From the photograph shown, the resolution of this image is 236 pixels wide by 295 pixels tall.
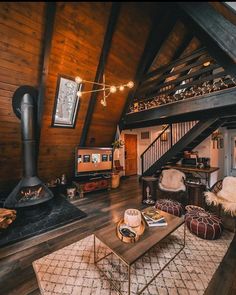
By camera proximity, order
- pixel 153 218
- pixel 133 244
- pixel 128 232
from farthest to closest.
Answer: pixel 153 218 → pixel 128 232 → pixel 133 244

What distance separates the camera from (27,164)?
3277mm

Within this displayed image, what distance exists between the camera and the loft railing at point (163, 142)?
5494 millimetres

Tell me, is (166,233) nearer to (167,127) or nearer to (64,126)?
(64,126)

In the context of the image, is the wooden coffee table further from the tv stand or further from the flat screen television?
the flat screen television

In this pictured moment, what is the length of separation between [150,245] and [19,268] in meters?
1.71

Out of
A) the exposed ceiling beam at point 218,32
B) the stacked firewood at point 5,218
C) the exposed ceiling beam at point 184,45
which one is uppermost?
the exposed ceiling beam at point 184,45

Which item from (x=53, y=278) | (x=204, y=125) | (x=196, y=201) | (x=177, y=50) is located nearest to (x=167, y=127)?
(x=204, y=125)

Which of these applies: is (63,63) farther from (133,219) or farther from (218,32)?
(133,219)

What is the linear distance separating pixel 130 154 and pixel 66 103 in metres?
4.33

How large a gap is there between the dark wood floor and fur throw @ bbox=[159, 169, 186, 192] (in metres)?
0.82

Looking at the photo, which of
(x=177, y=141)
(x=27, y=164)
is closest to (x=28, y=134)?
(x=27, y=164)

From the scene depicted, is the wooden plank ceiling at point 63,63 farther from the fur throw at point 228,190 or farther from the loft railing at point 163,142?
the fur throw at point 228,190

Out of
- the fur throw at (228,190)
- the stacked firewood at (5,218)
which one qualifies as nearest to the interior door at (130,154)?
the fur throw at (228,190)

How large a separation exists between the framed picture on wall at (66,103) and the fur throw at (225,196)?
3.65 metres
